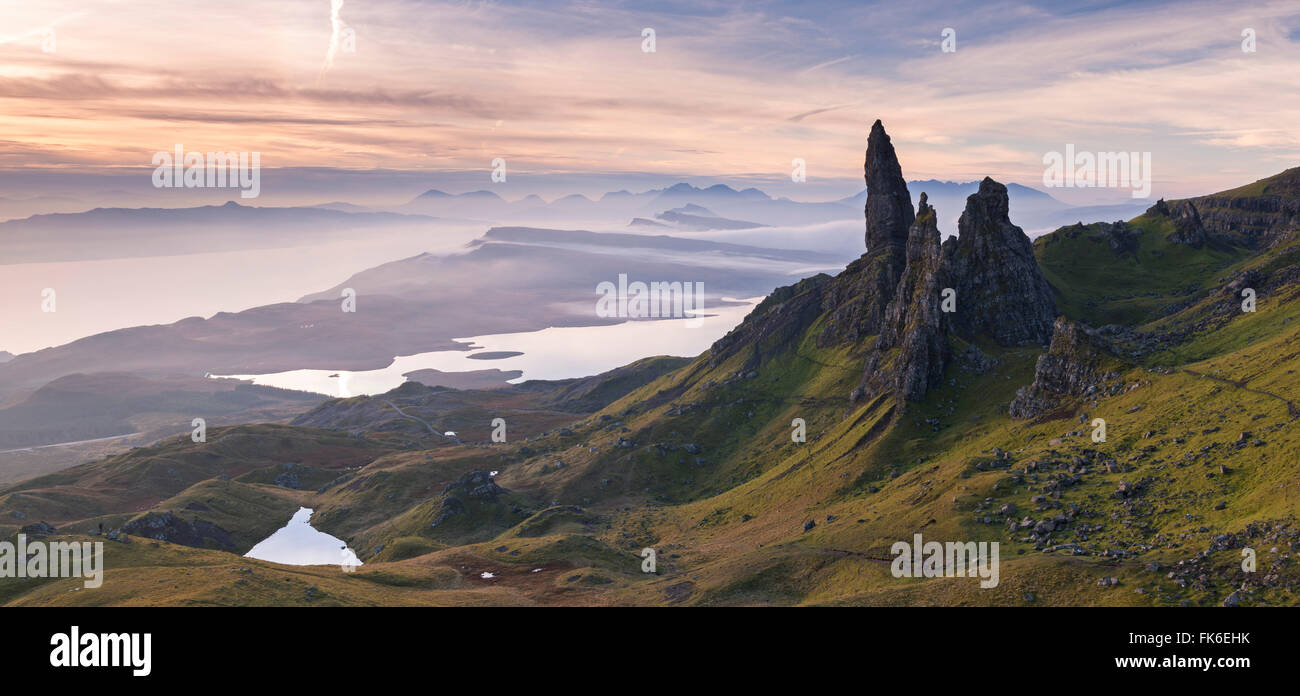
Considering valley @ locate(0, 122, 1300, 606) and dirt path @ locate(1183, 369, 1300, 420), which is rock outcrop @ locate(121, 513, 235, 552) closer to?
valley @ locate(0, 122, 1300, 606)

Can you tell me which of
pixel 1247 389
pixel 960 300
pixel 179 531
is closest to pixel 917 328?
pixel 960 300

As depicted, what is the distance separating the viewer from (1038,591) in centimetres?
7750

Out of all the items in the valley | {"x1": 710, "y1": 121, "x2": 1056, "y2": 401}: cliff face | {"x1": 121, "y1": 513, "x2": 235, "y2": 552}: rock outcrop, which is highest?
{"x1": 710, "y1": 121, "x2": 1056, "y2": 401}: cliff face

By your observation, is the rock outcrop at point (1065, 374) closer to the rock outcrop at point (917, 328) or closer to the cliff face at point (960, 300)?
the rock outcrop at point (917, 328)

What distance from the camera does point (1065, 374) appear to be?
137500 millimetres

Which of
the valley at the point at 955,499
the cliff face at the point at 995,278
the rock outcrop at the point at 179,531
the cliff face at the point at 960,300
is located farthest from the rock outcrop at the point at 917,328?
the rock outcrop at the point at 179,531

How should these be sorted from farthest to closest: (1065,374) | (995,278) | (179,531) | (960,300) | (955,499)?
(960,300), (995,278), (179,531), (1065,374), (955,499)

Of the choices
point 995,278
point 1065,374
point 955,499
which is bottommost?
point 955,499

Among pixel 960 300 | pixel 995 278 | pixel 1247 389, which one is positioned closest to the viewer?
pixel 1247 389

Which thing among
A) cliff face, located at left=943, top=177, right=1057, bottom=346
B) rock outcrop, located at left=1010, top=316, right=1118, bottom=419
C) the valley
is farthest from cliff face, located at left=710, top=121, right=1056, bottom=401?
rock outcrop, located at left=1010, top=316, right=1118, bottom=419

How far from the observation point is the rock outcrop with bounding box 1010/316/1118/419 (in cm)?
13412

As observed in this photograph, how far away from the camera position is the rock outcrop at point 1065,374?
134 m

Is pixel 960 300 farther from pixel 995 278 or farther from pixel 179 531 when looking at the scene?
pixel 179 531
